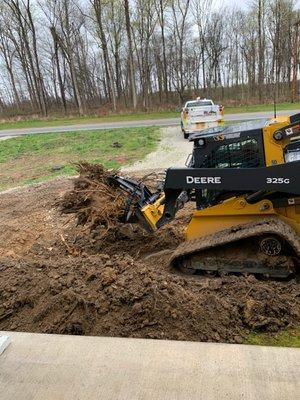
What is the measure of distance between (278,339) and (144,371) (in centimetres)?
141

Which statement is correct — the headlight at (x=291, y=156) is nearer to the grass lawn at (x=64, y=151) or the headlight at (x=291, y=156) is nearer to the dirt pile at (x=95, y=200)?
the dirt pile at (x=95, y=200)

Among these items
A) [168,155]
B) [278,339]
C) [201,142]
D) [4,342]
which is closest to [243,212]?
[201,142]

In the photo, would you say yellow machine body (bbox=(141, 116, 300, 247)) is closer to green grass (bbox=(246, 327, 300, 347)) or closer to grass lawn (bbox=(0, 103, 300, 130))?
green grass (bbox=(246, 327, 300, 347))

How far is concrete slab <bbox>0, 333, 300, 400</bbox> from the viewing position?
137 inches

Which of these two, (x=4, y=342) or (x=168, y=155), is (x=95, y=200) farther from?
(x=168, y=155)

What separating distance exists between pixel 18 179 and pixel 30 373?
11.2 meters

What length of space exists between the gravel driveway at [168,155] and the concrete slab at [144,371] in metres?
9.81

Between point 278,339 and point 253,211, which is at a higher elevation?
point 253,211

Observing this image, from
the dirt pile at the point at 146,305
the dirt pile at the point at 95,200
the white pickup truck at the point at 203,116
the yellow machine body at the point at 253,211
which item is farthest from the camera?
the white pickup truck at the point at 203,116

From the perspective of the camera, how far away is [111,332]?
452cm

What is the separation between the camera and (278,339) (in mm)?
4285

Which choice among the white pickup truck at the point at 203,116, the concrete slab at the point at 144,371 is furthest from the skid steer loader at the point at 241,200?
the white pickup truck at the point at 203,116

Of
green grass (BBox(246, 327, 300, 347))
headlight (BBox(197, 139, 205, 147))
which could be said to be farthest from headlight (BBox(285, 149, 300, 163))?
green grass (BBox(246, 327, 300, 347))

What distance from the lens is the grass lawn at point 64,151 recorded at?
48.4 feet
